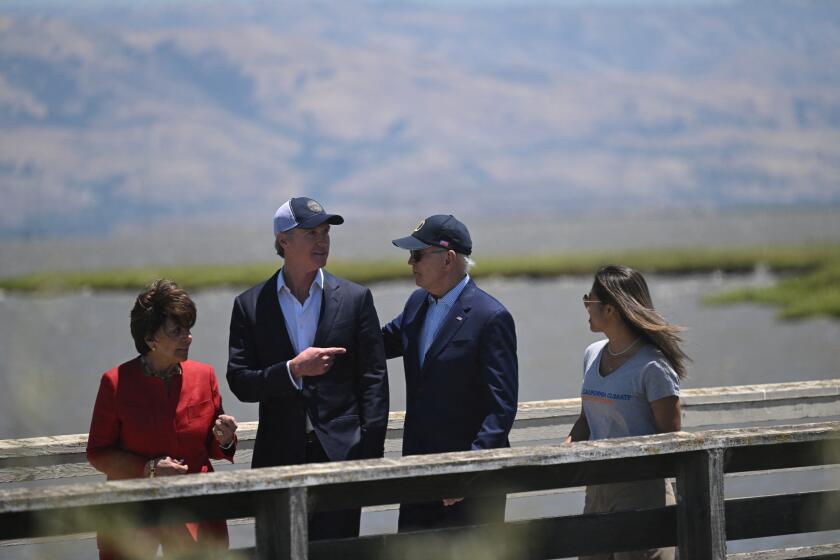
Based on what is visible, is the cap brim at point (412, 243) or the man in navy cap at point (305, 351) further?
the cap brim at point (412, 243)

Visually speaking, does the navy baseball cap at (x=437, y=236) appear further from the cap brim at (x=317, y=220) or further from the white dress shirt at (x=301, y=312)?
the white dress shirt at (x=301, y=312)

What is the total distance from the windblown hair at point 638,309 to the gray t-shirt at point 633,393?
42 millimetres

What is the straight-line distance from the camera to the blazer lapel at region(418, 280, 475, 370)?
5.09m

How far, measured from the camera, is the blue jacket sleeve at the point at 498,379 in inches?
192

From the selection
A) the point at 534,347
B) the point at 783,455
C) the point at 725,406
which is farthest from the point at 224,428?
the point at 534,347

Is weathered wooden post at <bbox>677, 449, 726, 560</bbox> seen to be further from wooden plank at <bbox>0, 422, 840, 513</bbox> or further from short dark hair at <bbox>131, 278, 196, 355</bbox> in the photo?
short dark hair at <bbox>131, 278, 196, 355</bbox>

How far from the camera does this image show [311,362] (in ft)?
15.9

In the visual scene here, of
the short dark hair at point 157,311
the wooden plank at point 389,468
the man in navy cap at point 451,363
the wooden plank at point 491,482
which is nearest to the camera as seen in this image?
the wooden plank at point 389,468

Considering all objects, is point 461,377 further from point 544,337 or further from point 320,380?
point 544,337

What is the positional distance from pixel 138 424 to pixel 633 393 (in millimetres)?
1742

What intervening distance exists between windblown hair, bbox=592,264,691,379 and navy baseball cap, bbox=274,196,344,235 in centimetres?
102

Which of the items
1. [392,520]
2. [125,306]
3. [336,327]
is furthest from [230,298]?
[336,327]

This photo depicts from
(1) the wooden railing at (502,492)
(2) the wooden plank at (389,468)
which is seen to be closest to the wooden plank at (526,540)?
(1) the wooden railing at (502,492)

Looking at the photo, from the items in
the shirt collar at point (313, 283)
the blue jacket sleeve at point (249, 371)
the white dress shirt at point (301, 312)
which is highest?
the shirt collar at point (313, 283)
